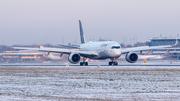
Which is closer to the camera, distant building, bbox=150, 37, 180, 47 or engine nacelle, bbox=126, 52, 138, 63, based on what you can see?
engine nacelle, bbox=126, 52, 138, 63

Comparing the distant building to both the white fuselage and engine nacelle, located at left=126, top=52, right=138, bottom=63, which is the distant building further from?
engine nacelle, located at left=126, top=52, right=138, bottom=63

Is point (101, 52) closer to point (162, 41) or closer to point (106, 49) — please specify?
point (106, 49)

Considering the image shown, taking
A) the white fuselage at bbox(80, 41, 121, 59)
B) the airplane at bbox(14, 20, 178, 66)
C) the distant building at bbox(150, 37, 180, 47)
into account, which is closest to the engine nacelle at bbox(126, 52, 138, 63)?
the airplane at bbox(14, 20, 178, 66)

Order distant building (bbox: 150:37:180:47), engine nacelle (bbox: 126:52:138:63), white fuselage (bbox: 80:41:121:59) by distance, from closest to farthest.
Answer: white fuselage (bbox: 80:41:121:59), engine nacelle (bbox: 126:52:138:63), distant building (bbox: 150:37:180:47)

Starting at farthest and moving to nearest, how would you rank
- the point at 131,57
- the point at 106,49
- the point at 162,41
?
1. the point at 162,41
2. the point at 131,57
3. the point at 106,49

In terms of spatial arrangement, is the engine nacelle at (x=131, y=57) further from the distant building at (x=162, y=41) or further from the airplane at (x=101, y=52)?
the distant building at (x=162, y=41)

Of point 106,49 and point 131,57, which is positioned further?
point 131,57

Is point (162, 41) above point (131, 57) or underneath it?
above

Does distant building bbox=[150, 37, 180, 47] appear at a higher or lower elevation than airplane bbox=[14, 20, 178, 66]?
higher

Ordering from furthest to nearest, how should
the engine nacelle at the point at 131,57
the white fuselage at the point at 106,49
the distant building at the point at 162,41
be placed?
the distant building at the point at 162,41
the engine nacelle at the point at 131,57
the white fuselage at the point at 106,49

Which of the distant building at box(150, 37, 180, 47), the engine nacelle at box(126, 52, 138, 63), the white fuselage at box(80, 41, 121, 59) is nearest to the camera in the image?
the white fuselage at box(80, 41, 121, 59)

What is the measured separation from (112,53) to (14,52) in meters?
44.1

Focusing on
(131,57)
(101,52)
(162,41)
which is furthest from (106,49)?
(162,41)

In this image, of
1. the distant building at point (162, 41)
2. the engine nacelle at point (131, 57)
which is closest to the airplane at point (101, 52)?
the engine nacelle at point (131, 57)
